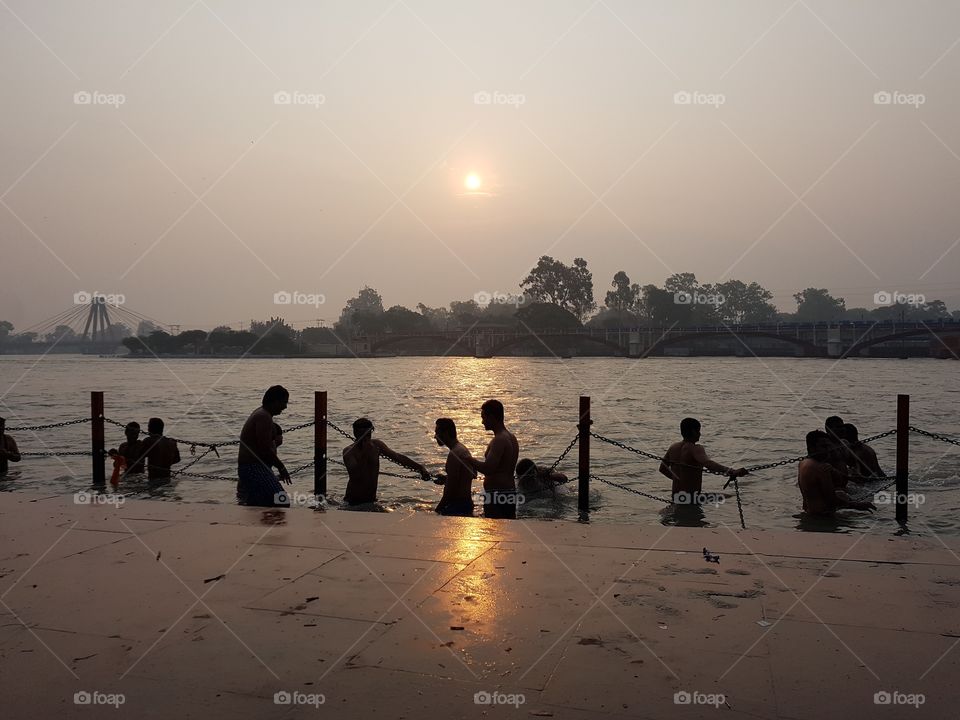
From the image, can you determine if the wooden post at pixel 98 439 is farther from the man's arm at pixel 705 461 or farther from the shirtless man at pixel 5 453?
the man's arm at pixel 705 461

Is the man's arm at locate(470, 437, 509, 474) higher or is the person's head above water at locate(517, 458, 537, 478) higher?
the man's arm at locate(470, 437, 509, 474)

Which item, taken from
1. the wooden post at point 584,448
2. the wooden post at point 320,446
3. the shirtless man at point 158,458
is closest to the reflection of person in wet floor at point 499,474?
the wooden post at point 584,448

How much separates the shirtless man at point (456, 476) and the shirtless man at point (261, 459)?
6.41 feet

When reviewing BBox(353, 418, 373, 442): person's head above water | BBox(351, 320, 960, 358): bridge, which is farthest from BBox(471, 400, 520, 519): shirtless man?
BBox(351, 320, 960, 358): bridge

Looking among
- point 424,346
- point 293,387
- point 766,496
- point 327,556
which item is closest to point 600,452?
point 766,496

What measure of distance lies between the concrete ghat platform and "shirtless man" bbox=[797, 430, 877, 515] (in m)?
3.85

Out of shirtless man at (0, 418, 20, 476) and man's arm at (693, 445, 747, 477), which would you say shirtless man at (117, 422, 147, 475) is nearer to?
shirtless man at (0, 418, 20, 476)

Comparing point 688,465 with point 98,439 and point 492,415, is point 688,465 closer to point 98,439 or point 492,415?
point 492,415

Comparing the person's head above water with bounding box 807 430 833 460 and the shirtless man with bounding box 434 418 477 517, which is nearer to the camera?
the shirtless man with bounding box 434 418 477 517

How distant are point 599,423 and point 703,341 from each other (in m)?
120

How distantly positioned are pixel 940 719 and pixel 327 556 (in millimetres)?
4435

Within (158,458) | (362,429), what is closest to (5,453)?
(158,458)

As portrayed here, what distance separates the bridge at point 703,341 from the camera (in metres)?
114

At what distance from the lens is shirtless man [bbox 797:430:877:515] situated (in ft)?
35.8
